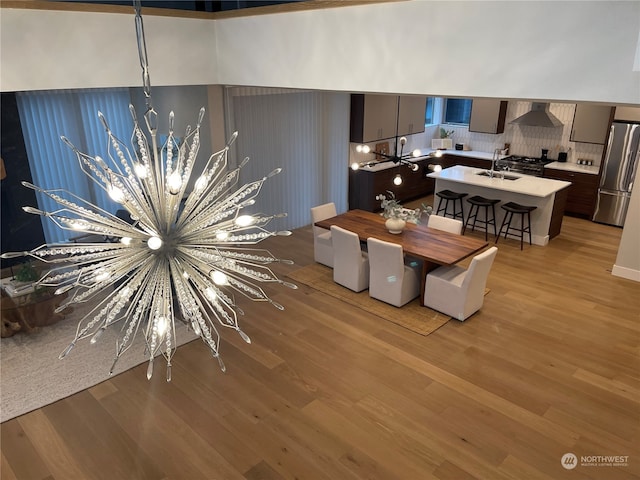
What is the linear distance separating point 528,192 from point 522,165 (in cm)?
225

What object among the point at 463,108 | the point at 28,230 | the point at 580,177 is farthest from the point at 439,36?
the point at 463,108

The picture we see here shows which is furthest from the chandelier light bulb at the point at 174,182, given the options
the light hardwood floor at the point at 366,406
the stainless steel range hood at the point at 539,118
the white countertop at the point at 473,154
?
the white countertop at the point at 473,154

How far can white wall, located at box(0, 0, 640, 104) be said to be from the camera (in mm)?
2562

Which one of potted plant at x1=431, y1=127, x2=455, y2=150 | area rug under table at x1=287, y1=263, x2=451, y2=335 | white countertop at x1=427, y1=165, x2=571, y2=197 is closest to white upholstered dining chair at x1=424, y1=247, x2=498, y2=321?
area rug under table at x1=287, y1=263, x2=451, y2=335

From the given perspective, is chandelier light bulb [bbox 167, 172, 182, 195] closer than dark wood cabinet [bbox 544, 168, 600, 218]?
Yes

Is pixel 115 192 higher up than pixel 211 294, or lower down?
higher up

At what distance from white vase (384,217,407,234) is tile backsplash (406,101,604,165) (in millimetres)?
4455

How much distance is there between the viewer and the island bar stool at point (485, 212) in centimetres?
764

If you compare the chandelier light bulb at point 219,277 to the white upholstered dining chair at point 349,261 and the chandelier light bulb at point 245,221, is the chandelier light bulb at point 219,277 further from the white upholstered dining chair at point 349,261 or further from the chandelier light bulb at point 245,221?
the white upholstered dining chair at point 349,261

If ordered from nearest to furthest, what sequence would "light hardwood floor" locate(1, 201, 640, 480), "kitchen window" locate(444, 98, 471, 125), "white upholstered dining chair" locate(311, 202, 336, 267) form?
"light hardwood floor" locate(1, 201, 640, 480), "white upholstered dining chair" locate(311, 202, 336, 267), "kitchen window" locate(444, 98, 471, 125)

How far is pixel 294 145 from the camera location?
7906 millimetres

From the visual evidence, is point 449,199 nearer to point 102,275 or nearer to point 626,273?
point 626,273

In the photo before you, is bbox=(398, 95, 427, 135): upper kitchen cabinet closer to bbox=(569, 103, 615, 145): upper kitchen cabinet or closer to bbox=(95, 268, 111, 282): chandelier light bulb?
bbox=(569, 103, 615, 145): upper kitchen cabinet

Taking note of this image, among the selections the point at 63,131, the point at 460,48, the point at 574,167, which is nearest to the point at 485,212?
the point at 574,167
